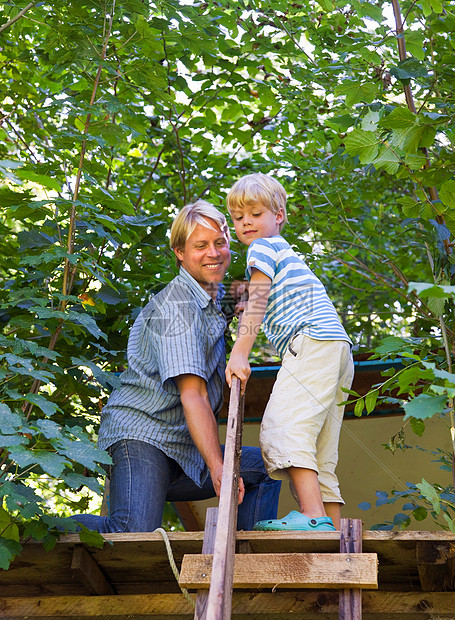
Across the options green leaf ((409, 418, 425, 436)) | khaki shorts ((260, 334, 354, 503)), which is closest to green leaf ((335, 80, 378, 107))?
khaki shorts ((260, 334, 354, 503))

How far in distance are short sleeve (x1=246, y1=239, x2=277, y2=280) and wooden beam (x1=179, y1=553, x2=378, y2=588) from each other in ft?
3.46

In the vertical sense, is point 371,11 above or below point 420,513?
above

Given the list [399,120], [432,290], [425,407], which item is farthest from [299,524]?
[399,120]

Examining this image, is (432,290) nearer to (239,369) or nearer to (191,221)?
(239,369)

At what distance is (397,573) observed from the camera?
2633 millimetres

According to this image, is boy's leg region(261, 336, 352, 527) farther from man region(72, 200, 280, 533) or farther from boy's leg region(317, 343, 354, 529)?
man region(72, 200, 280, 533)

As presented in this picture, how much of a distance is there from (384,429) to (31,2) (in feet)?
10.0

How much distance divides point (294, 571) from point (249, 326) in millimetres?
836

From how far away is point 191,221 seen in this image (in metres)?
3.10

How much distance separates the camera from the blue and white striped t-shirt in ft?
9.18

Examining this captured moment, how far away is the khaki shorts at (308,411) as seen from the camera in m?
2.57

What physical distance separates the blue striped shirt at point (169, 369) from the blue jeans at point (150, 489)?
0.18 ft

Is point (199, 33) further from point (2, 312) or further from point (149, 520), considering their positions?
point (149, 520)

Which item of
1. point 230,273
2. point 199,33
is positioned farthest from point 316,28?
point 230,273
